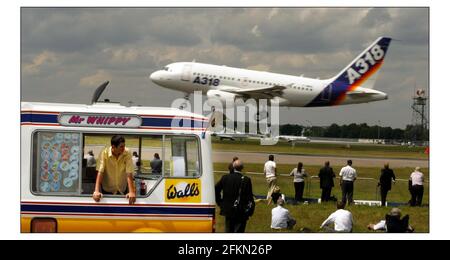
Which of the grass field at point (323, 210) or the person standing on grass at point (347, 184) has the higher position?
the person standing on grass at point (347, 184)

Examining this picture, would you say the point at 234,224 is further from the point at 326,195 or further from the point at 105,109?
the point at 326,195

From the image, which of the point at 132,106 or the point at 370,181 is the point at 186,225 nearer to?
the point at 132,106

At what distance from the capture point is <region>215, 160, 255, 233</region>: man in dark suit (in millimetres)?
11914

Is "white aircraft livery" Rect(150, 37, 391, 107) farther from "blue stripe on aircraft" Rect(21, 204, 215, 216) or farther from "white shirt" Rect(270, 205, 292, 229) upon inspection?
"blue stripe on aircraft" Rect(21, 204, 215, 216)

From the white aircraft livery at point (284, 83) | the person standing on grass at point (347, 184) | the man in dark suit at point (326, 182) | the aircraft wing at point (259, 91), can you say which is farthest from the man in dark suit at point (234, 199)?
the aircraft wing at point (259, 91)

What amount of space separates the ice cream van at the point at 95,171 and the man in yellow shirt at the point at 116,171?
0.42ft

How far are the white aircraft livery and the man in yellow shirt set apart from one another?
49557 millimetres

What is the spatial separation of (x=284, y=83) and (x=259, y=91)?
3.37m

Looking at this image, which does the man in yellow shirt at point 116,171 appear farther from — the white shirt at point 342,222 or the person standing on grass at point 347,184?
the person standing on grass at point 347,184

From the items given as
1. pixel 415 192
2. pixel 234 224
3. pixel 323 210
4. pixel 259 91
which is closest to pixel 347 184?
pixel 415 192

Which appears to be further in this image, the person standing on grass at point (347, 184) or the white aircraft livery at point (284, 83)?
the white aircraft livery at point (284, 83)

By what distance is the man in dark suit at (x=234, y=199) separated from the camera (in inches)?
469

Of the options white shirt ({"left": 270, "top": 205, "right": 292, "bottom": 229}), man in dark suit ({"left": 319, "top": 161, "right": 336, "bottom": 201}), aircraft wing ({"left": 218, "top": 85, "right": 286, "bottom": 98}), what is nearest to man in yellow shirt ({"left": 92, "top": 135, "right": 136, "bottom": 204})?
white shirt ({"left": 270, "top": 205, "right": 292, "bottom": 229})

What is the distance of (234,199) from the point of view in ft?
39.1
